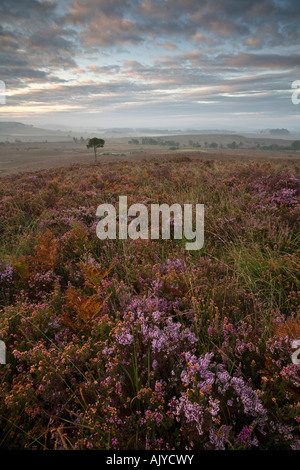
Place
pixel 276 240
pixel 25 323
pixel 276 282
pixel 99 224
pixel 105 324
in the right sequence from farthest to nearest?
pixel 99 224 → pixel 276 240 → pixel 276 282 → pixel 25 323 → pixel 105 324

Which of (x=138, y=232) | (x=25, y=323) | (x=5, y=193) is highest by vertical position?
(x=5, y=193)

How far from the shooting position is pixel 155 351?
229 centimetres

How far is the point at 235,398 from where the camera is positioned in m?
2.00

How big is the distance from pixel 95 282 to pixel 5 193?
830 cm

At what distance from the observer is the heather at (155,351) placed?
1.82 meters

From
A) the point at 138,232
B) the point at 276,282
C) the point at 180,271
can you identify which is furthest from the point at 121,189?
the point at 276,282

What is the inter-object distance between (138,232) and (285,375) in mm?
3691

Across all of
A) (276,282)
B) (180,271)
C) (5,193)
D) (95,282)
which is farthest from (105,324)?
(5,193)

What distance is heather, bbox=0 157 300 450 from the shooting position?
1822 millimetres

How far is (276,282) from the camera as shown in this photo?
344 cm
